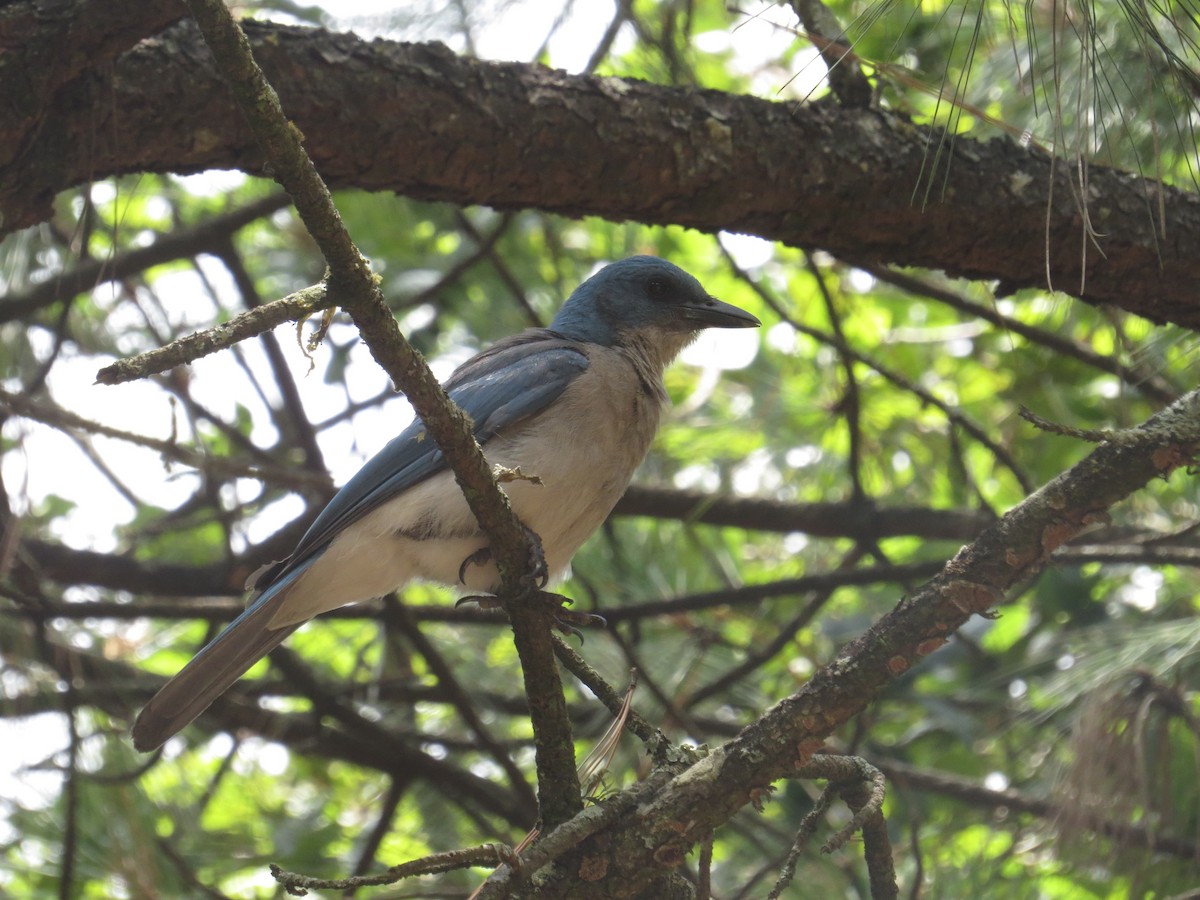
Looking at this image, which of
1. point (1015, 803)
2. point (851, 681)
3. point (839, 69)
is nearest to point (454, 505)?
point (851, 681)

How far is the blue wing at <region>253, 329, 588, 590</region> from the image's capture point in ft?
11.8

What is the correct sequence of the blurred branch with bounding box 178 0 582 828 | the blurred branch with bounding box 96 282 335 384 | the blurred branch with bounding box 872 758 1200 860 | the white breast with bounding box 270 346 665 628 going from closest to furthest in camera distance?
the blurred branch with bounding box 96 282 335 384 < the blurred branch with bounding box 178 0 582 828 < the white breast with bounding box 270 346 665 628 < the blurred branch with bounding box 872 758 1200 860

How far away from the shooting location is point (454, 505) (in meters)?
3.44

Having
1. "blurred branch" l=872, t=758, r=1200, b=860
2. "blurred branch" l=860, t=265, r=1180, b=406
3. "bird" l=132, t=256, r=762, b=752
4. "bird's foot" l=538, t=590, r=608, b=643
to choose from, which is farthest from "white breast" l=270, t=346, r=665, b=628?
"blurred branch" l=872, t=758, r=1200, b=860

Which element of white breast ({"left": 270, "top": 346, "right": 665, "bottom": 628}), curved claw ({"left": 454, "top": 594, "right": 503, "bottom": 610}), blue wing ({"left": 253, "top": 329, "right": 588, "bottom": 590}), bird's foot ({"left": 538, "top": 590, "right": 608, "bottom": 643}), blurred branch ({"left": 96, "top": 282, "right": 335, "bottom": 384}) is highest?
blue wing ({"left": 253, "top": 329, "right": 588, "bottom": 590})

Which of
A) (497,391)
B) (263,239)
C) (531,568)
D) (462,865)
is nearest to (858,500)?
(497,391)

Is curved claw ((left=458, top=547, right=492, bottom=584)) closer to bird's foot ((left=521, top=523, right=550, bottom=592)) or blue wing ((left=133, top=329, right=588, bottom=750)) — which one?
blue wing ((left=133, top=329, right=588, bottom=750))

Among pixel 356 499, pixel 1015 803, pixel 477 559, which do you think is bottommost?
pixel 1015 803

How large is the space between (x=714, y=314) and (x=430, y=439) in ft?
4.06

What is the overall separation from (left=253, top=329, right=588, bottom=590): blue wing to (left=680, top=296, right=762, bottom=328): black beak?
0.64m

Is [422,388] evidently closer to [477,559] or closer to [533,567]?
[533,567]

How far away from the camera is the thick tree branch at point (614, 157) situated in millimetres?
3203

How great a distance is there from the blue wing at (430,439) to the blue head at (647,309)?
0.48 meters

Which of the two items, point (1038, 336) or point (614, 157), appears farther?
point (1038, 336)
